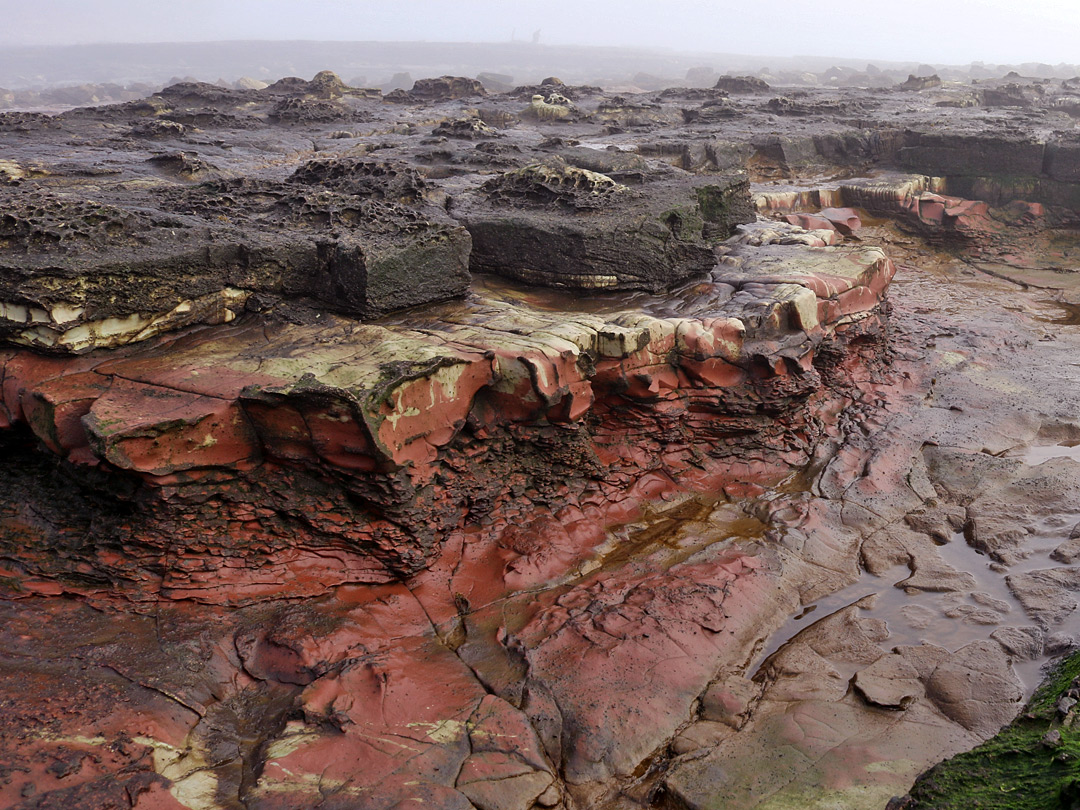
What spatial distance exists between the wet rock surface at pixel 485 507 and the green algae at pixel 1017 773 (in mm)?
449

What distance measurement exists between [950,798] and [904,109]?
15.0 metres

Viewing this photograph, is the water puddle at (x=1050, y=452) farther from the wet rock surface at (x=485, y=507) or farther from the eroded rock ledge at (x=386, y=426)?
the eroded rock ledge at (x=386, y=426)

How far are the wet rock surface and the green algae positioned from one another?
0.45 meters

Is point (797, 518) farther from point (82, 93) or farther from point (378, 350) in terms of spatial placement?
point (82, 93)

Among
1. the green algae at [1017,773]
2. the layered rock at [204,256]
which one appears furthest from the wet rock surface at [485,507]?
the green algae at [1017,773]

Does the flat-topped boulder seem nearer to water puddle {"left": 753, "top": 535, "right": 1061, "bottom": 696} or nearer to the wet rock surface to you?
the wet rock surface

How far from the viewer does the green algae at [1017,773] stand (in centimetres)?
247

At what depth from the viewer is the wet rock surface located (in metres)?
3.45

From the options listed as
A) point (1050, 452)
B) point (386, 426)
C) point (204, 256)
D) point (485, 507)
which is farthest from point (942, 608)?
point (204, 256)

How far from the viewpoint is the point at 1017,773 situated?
8.75 ft

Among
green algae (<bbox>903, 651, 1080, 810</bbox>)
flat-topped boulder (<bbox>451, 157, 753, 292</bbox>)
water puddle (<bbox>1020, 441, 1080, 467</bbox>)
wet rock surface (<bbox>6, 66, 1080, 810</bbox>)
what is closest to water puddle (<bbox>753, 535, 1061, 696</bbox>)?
wet rock surface (<bbox>6, 66, 1080, 810</bbox>)

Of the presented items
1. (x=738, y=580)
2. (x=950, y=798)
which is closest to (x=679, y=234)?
(x=738, y=580)

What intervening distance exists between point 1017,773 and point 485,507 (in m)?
2.98

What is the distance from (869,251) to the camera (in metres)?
6.68
